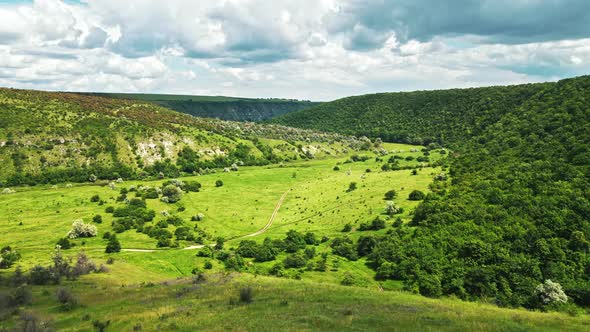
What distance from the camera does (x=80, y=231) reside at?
98312 mm

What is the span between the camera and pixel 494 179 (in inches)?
4122

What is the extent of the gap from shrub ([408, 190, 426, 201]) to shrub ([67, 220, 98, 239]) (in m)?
89.6

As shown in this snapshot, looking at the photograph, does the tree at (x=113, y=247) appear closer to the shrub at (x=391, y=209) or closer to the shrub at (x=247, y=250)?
the shrub at (x=247, y=250)

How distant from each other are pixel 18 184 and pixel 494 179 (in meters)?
171

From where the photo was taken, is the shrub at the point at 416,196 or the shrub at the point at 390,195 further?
the shrub at the point at 390,195

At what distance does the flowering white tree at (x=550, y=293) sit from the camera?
2207 inches

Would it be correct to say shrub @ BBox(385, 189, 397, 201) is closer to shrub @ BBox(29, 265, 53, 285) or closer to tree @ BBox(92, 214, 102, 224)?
tree @ BBox(92, 214, 102, 224)

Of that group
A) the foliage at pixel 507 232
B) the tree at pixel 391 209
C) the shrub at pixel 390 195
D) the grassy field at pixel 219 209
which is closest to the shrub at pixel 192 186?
the grassy field at pixel 219 209

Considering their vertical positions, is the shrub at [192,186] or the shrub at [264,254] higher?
the shrub at [264,254]

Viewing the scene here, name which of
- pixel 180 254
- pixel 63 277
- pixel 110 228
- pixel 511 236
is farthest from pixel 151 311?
pixel 110 228

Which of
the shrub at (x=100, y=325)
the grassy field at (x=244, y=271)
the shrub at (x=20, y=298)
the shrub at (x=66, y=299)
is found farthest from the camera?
the shrub at (x=20, y=298)

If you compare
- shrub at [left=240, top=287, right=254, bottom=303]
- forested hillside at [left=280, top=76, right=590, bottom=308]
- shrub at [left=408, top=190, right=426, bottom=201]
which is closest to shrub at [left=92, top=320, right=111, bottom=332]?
shrub at [left=240, top=287, right=254, bottom=303]

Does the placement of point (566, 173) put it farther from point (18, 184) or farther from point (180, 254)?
point (18, 184)

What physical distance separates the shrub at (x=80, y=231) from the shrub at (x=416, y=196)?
89.6 metres
